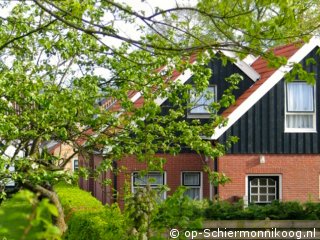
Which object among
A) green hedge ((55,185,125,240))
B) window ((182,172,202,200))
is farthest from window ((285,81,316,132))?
green hedge ((55,185,125,240))

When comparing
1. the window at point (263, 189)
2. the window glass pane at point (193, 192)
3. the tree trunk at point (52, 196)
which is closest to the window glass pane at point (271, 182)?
the window at point (263, 189)

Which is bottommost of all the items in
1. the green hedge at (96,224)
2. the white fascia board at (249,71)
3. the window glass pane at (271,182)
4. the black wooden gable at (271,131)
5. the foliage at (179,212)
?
the green hedge at (96,224)

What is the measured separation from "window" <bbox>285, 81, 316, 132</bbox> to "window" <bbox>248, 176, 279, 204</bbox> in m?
1.74

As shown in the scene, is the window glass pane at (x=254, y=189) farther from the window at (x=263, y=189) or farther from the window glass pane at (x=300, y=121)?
the window glass pane at (x=300, y=121)

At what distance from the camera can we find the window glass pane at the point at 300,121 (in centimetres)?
2598

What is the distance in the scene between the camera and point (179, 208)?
7.73 meters

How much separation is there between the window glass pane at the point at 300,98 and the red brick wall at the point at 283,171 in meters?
1.52

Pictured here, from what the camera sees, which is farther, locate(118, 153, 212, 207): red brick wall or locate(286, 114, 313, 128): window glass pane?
locate(118, 153, 212, 207): red brick wall

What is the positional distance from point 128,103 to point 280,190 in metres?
10.5

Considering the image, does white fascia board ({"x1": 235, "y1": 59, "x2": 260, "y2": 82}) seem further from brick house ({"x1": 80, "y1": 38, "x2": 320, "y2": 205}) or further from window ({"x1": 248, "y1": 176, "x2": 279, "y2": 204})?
window ({"x1": 248, "y1": 176, "x2": 279, "y2": 204})

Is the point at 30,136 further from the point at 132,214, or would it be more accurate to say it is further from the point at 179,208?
the point at 179,208

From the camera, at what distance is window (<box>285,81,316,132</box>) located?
2575 centimetres

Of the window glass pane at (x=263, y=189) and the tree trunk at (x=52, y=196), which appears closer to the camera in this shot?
the tree trunk at (x=52, y=196)

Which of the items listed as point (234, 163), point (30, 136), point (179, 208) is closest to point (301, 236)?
point (30, 136)
